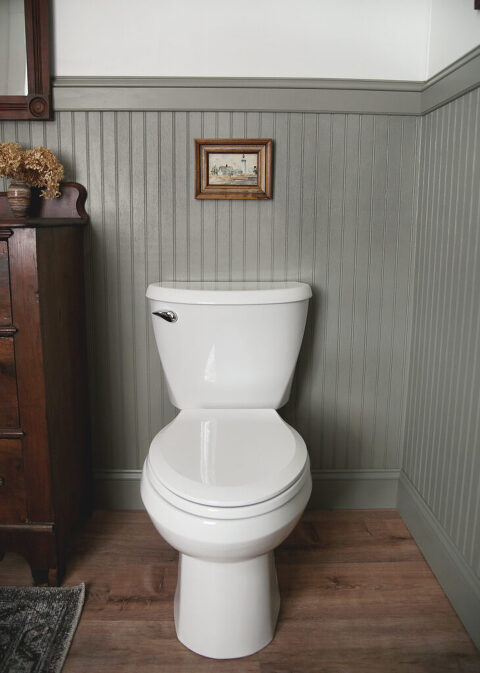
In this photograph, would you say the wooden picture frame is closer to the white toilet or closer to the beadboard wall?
the white toilet

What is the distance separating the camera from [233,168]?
1898 mm

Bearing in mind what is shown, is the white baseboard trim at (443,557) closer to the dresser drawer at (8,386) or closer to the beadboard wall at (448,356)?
the beadboard wall at (448,356)

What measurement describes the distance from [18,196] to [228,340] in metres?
0.76

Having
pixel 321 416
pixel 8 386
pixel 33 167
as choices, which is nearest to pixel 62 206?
pixel 33 167

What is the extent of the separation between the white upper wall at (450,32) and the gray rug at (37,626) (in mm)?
1860

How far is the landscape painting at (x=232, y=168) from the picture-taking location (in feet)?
6.21

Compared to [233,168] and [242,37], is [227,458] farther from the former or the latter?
[242,37]

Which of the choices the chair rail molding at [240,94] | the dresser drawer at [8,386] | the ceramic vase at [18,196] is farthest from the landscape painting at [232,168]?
the dresser drawer at [8,386]

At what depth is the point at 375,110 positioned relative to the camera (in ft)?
6.20

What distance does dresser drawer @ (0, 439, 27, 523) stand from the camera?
161 centimetres

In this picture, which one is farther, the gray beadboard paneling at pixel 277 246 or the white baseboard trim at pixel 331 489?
the white baseboard trim at pixel 331 489

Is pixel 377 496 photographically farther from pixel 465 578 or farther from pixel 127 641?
pixel 127 641

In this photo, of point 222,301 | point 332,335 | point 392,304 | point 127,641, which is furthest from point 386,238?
point 127,641

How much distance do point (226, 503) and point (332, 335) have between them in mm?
942
